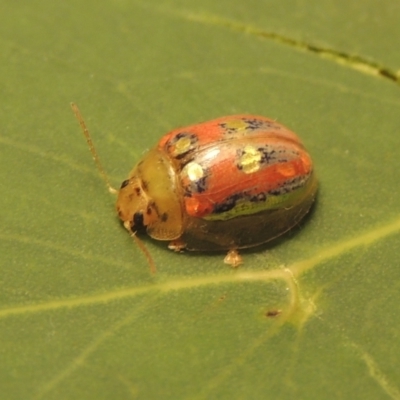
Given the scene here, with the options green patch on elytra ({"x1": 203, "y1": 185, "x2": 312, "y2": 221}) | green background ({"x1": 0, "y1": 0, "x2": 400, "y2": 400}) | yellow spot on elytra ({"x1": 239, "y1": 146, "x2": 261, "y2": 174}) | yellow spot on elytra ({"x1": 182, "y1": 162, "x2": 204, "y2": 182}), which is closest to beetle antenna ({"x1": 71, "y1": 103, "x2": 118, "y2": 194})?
green background ({"x1": 0, "y1": 0, "x2": 400, "y2": 400})

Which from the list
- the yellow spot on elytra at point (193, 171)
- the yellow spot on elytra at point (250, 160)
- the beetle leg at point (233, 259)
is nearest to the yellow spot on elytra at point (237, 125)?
the yellow spot on elytra at point (250, 160)

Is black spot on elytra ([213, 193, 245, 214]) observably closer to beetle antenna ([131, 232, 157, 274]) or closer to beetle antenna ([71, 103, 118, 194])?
beetle antenna ([131, 232, 157, 274])

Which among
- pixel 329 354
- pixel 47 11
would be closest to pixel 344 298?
pixel 329 354

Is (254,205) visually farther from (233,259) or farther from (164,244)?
(164,244)

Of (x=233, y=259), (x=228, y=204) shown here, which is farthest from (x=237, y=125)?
(x=233, y=259)

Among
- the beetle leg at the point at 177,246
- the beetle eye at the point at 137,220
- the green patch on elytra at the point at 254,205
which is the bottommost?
the beetle leg at the point at 177,246

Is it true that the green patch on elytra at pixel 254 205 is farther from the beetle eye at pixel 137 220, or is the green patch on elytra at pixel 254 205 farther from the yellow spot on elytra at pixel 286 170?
the beetle eye at pixel 137 220

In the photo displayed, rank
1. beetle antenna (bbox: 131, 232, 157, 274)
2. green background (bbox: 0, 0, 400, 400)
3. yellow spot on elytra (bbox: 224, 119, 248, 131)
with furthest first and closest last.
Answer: yellow spot on elytra (bbox: 224, 119, 248, 131)
beetle antenna (bbox: 131, 232, 157, 274)
green background (bbox: 0, 0, 400, 400)
